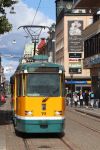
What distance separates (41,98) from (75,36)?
249 ft

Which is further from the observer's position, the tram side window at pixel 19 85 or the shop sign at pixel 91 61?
the shop sign at pixel 91 61

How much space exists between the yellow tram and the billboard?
242 feet

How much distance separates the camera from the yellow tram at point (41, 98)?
2080 cm

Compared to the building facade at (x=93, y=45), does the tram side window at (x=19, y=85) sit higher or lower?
lower

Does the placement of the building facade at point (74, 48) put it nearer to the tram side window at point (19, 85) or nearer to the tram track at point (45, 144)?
the tram side window at point (19, 85)

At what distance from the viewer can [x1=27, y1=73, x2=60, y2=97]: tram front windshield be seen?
21.0 m

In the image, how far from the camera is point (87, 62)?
6775cm

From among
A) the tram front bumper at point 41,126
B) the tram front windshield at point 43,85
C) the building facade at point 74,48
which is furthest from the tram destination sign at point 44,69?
the building facade at point 74,48

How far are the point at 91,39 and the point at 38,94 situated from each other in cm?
4691

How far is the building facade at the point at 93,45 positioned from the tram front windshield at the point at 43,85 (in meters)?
38.7

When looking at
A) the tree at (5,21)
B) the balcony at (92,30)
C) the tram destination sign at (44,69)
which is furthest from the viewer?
the balcony at (92,30)

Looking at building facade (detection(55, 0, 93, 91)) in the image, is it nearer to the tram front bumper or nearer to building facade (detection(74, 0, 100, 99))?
building facade (detection(74, 0, 100, 99))

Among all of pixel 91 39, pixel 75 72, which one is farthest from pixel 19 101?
pixel 75 72

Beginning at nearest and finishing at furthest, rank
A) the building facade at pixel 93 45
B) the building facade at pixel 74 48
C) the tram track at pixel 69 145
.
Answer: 1. the tram track at pixel 69 145
2. the building facade at pixel 93 45
3. the building facade at pixel 74 48
